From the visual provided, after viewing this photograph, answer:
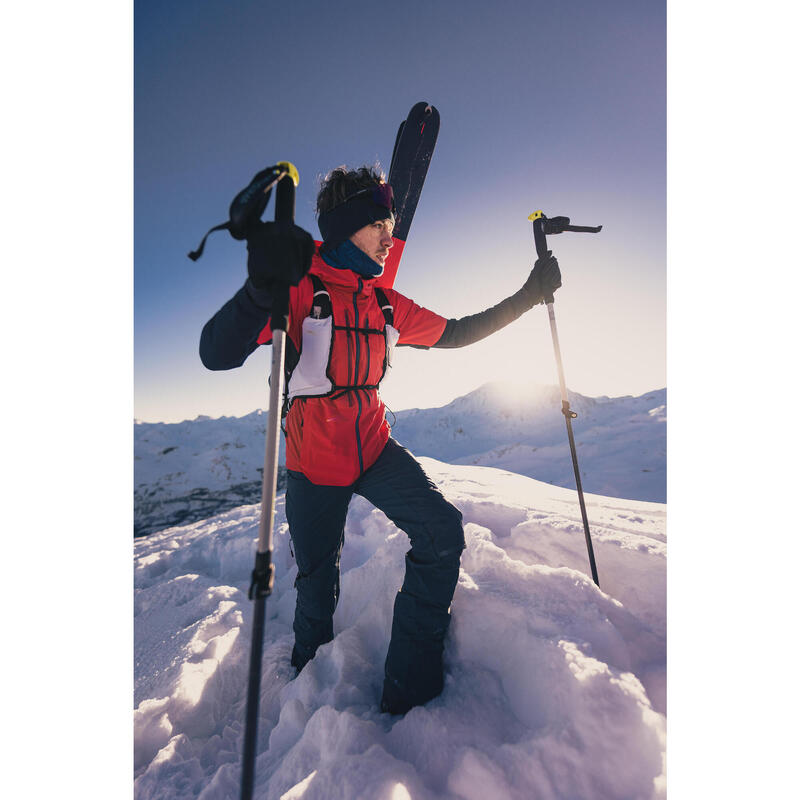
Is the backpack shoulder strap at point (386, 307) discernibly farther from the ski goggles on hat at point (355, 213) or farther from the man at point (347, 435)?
the ski goggles on hat at point (355, 213)

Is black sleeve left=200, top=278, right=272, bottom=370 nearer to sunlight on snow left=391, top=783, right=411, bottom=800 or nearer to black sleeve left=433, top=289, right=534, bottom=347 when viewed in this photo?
black sleeve left=433, top=289, right=534, bottom=347

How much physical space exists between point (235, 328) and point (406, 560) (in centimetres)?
130

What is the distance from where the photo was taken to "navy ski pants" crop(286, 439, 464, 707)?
5.24 ft

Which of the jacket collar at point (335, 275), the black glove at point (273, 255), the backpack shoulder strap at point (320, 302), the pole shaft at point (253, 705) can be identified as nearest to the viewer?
the pole shaft at point (253, 705)

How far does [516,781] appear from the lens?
3.94 feet

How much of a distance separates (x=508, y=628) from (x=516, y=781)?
0.56 metres

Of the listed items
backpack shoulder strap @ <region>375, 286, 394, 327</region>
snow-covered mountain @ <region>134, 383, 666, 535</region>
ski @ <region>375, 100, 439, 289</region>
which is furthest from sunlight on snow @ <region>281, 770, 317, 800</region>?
snow-covered mountain @ <region>134, 383, 666, 535</region>

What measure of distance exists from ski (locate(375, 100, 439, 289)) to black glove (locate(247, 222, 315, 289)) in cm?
148

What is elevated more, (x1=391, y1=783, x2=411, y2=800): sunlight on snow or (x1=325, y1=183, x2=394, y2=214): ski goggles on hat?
(x1=325, y1=183, x2=394, y2=214): ski goggles on hat

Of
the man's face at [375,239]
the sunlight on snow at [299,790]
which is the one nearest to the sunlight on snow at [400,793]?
the sunlight on snow at [299,790]

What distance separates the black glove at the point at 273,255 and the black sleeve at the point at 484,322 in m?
1.28

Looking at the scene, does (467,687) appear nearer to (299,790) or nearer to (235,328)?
(299,790)

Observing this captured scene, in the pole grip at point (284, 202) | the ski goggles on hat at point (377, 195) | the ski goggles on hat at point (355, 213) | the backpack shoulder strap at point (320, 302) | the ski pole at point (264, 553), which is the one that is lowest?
the ski pole at point (264, 553)

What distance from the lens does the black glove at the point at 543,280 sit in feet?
7.89
